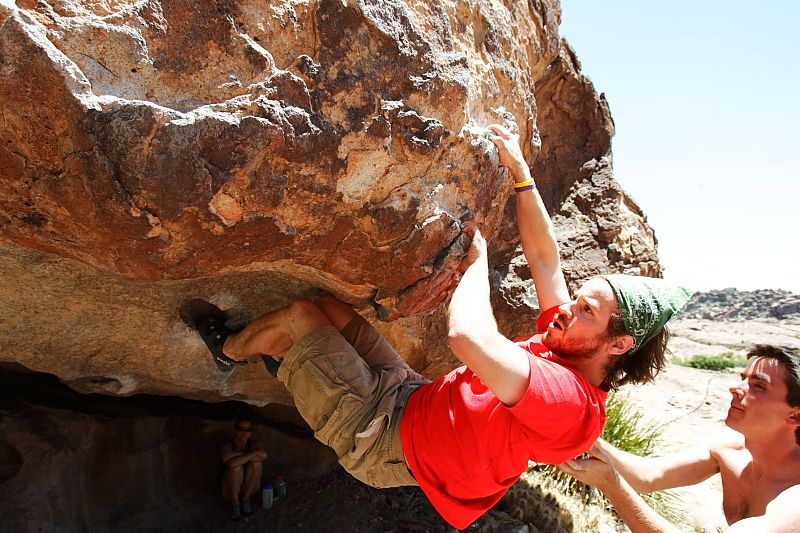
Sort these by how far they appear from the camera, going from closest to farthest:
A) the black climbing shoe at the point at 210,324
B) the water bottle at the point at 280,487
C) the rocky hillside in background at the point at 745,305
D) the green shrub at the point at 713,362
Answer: the black climbing shoe at the point at 210,324 → the water bottle at the point at 280,487 → the green shrub at the point at 713,362 → the rocky hillside in background at the point at 745,305

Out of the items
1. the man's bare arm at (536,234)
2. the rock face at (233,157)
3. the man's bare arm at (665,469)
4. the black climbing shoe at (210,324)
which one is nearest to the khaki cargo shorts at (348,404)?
the rock face at (233,157)

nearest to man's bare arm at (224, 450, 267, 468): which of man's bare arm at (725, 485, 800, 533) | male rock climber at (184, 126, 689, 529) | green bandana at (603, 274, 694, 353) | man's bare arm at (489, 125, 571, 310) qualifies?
male rock climber at (184, 126, 689, 529)

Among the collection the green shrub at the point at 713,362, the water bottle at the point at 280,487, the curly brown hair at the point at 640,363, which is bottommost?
the green shrub at the point at 713,362

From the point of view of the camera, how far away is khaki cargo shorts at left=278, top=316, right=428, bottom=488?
2248 mm

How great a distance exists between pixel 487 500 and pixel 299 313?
3.39 feet

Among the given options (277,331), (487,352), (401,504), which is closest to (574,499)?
(401,504)

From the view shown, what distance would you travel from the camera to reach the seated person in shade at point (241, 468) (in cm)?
382

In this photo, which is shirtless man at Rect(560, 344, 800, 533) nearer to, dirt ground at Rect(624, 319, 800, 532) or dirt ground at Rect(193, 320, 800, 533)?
dirt ground at Rect(624, 319, 800, 532)

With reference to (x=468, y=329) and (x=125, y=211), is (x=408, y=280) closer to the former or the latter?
(x=468, y=329)

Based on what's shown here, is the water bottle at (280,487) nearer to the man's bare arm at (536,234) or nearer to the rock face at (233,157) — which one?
the rock face at (233,157)

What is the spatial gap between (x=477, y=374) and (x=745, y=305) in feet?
87.3

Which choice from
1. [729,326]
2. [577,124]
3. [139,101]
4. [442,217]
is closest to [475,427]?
[442,217]

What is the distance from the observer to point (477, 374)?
1.85 metres

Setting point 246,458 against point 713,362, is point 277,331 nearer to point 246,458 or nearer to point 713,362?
point 246,458
